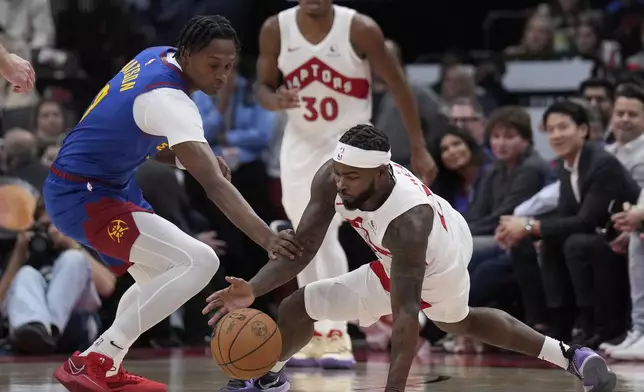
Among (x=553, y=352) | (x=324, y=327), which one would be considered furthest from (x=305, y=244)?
(x=324, y=327)

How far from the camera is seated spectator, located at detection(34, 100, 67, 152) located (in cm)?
1067

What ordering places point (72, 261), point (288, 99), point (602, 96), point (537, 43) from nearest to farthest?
point (288, 99) → point (72, 261) → point (602, 96) → point (537, 43)

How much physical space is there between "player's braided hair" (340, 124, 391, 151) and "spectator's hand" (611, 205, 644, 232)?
10.4ft

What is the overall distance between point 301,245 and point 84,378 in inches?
46.8

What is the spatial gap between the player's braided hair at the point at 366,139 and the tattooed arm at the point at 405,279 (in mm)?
320

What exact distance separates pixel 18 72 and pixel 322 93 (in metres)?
2.46

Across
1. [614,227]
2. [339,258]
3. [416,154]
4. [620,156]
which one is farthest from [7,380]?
[620,156]

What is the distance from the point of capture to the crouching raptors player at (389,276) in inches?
207

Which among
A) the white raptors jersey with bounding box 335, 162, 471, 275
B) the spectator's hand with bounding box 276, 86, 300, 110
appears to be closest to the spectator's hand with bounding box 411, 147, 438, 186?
the spectator's hand with bounding box 276, 86, 300, 110

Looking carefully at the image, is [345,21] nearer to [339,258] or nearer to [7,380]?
[339,258]

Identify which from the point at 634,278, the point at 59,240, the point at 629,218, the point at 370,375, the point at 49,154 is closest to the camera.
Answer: the point at 370,375

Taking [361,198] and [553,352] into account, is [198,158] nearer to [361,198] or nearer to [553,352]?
[361,198]

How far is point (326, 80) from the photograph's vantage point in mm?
7828

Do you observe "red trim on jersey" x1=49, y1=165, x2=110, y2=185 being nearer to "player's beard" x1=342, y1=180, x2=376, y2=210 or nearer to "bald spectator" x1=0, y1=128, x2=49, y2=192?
"player's beard" x1=342, y1=180, x2=376, y2=210
